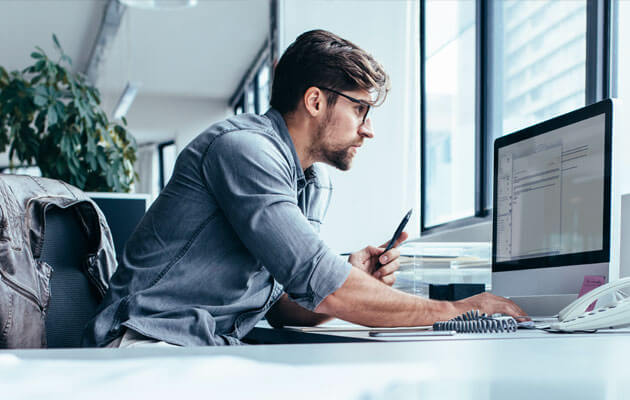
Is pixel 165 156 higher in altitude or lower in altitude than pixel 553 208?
higher

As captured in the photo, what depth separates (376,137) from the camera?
3.47 m

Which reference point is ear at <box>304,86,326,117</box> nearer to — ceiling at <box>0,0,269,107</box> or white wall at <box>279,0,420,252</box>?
white wall at <box>279,0,420,252</box>

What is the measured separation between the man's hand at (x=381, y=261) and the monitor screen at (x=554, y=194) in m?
0.27

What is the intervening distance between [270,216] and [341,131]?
1.61ft

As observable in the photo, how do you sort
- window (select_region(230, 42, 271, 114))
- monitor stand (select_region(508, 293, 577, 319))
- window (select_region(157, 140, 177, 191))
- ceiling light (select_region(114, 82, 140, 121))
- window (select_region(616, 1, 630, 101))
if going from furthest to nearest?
window (select_region(157, 140, 177, 191)), ceiling light (select_region(114, 82, 140, 121)), window (select_region(230, 42, 271, 114)), window (select_region(616, 1, 630, 101)), monitor stand (select_region(508, 293, 577, 319))

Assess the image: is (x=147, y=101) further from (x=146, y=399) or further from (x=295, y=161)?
(x=146, y=399)

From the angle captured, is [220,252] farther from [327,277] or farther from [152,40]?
[152,40]

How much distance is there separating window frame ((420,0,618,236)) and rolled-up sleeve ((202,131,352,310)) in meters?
→ 1.55

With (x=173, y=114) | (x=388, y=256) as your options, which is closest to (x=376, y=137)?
(x=388, y=256)

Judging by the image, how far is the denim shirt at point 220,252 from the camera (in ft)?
4.47

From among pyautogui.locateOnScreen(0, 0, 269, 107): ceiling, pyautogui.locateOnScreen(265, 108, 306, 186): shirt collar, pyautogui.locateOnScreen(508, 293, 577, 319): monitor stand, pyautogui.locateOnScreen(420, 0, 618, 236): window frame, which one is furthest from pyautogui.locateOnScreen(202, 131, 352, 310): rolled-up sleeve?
pyautogui.locateOnScreen(0, 0, 269, 107): ceiling

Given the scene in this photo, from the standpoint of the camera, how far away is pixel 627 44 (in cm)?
249

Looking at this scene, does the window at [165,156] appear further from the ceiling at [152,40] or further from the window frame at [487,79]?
the window frame at [487,79]

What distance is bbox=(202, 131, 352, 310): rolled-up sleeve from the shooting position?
4.43ft
